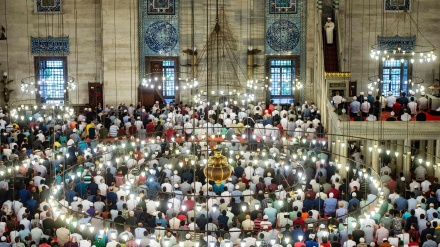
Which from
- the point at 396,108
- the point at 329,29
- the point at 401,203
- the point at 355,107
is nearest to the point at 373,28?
the point at 329,29

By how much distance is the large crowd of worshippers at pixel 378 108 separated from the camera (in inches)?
861

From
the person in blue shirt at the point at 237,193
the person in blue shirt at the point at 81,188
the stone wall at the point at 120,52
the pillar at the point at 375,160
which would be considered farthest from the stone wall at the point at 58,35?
the person in blue shirt at the point at 237,193

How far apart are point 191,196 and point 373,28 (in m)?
14.2

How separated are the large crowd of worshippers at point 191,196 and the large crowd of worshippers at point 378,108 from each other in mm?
941

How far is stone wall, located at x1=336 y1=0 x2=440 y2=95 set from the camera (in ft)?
91.8

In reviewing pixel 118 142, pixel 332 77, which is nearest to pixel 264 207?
pixel 118 142

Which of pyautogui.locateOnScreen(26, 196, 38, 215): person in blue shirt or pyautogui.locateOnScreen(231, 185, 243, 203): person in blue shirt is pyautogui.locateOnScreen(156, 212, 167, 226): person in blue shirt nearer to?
pyautogui.locateOnScreen(231, 185, 243, 203): person in blue shirt

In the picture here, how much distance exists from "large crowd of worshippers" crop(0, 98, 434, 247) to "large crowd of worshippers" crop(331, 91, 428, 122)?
94cm

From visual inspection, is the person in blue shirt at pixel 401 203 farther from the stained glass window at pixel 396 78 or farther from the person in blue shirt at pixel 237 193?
the stained glass window at pixel 396 78

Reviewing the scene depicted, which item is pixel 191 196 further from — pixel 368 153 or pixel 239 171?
pixel 368 153

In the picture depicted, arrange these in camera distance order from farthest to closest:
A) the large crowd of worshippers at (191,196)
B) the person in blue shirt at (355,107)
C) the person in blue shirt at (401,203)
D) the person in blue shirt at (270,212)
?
the person in blue shirt at (355,107) < the person in blue shirt at (401,203) < the person in blue shirt at (270,212) < the large crowd of worshippers at (191,196)

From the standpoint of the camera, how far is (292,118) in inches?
954

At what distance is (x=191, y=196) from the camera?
1600cm

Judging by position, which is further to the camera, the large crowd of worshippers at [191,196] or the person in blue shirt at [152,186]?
the person in blue shirt at [152,186]
